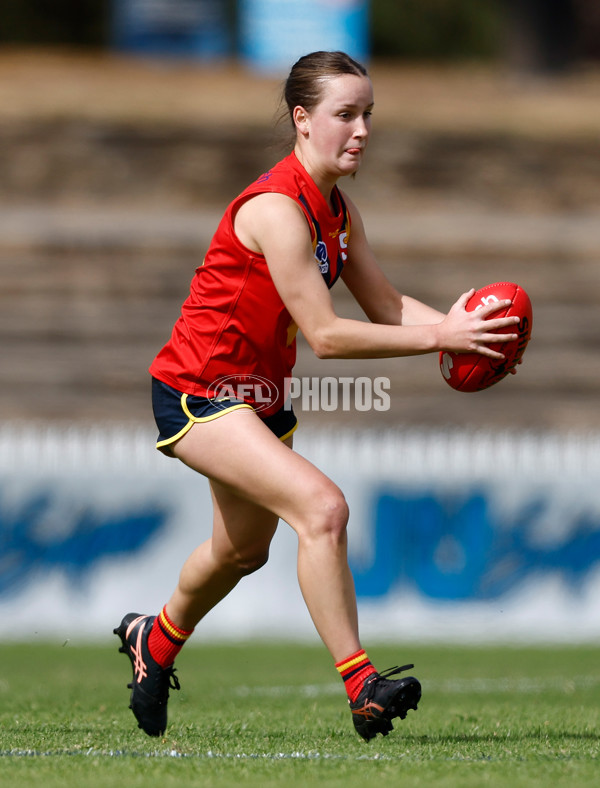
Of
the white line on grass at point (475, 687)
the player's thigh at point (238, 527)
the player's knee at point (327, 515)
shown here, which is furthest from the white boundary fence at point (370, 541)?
the player's knee at point (327, 515)

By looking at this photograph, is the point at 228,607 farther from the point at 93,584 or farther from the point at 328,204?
the point at 328,204

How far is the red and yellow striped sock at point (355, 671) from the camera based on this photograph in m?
3.93

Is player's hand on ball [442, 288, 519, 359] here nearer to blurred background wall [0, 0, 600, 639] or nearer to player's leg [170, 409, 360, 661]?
player's leg [170, 409, 360, 661]

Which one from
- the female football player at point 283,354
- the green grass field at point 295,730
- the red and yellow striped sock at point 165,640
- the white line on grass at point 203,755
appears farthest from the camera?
the red and yellow striped sock at point 165,640

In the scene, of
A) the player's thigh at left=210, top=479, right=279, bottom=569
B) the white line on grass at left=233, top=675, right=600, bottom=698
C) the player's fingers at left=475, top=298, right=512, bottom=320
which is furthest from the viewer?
the white line on grass at left=233, top=675, right=600, bottom=698

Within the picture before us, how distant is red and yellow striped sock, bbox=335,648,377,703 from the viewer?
3930mm

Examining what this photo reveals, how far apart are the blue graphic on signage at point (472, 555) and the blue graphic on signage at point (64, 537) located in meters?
1.74

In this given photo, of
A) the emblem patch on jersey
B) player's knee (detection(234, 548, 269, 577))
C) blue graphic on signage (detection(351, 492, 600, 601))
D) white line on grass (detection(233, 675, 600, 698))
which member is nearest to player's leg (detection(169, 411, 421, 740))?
player's knee (detection(234, 548, 269, 577))

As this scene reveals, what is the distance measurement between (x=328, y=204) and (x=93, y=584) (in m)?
6.69

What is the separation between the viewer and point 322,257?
4254 millimetres

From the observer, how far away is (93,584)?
34.2ft

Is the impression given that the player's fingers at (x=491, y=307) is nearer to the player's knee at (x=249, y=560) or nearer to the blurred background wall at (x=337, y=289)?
the blurred background wall at (x=337, y=289)

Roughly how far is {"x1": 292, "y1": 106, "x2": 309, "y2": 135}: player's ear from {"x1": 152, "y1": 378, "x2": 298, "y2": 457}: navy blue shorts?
0.89 meters

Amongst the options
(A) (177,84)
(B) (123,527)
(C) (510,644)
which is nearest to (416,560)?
(C) (510,644)
